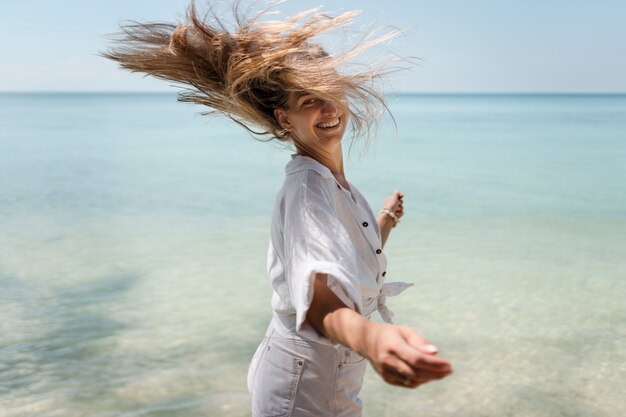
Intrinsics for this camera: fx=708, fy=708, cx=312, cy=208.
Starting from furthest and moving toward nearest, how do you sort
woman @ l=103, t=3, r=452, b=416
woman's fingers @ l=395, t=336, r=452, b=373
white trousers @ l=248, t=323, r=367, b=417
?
white trousers @ l=248, t=323, r=367, b=417
woman @ l=103, t=3, r=452, b=416
woman's fingers @ l=395, t=336, r=452, b=373

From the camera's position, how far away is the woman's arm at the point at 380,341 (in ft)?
3.60

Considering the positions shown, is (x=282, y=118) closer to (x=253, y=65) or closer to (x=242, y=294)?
(x=253, y=65)

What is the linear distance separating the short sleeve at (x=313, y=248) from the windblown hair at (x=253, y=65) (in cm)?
24

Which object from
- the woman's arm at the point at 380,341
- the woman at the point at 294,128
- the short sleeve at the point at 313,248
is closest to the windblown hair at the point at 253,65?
the woman at the point at 294,128

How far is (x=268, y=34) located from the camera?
1718mm

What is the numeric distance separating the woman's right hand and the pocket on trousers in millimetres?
568

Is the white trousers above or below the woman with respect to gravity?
below

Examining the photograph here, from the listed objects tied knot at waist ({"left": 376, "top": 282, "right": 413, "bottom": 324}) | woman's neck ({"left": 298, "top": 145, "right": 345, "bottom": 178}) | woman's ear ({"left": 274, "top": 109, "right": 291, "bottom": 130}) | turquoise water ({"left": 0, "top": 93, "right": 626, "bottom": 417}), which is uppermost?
woman's ear ({"left": 274, "top": 109, "right": 291, "bottom": 130})

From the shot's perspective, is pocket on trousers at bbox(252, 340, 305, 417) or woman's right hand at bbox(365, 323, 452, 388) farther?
pocket on trousers at bbox(252, 340, 305, 417)

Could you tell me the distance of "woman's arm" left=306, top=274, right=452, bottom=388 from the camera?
1099 millimetres

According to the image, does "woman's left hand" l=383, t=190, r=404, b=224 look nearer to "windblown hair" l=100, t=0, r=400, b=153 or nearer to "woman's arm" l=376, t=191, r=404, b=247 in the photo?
"woman's arm" l=376, t=191, r=404, b=247

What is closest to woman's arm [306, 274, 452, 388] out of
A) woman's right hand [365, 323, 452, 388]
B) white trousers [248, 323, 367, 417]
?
woman's right hand [365, 323, 452, 388]

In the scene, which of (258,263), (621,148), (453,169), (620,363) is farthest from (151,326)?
(621,148)

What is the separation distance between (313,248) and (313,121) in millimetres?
420
